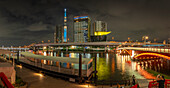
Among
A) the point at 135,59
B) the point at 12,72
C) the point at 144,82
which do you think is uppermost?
the point at 12,72

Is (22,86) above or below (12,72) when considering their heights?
below

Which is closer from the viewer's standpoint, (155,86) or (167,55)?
(155,86)

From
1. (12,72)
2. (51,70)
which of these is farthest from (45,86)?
(51,70)

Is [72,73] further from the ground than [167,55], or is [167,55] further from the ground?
[167,55]

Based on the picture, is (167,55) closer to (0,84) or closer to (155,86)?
(155,86)

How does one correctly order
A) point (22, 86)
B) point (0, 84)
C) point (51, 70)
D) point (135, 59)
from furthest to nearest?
point (135, 59) < point (51, 70) < point (22, 86) < point (0, 84)

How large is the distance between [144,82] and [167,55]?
21.4 meters

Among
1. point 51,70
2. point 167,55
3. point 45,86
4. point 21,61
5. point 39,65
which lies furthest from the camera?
point 21,61

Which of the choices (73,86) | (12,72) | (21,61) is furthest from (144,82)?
(21,61)

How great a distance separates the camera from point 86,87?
15.4 metres

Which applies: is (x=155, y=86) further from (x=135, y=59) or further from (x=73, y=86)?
(x=135, y=59)

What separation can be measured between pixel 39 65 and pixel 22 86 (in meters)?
13.0

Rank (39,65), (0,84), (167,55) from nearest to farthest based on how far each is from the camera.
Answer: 1. (0,84)
2. (39,65)
3. (167,55)

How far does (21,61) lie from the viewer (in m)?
33.2
